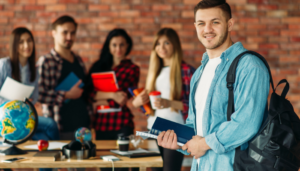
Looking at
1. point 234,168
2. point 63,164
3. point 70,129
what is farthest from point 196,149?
point 70,129

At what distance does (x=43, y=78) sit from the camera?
2.54m

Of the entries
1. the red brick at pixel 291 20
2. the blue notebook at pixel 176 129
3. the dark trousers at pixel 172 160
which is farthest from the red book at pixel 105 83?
the red brick at pixel 291 20

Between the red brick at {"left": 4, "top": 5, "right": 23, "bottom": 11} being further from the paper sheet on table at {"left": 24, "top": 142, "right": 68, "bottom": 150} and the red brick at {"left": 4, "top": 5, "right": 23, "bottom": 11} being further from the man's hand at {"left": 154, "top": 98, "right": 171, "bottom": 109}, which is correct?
the man's hand at {"left": 154, "top": 98, "right": 171, "bottom": 109}

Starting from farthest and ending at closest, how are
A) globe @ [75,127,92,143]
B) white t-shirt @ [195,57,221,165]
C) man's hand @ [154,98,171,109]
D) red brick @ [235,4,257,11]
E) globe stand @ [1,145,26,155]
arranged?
red brick @ [235,4,257,11], man's hand @ [154,98,171,109], globe @ [75,127,92,143], globe stand @ [1,145,26,155], white t-shirt @ [195,57,221,165]

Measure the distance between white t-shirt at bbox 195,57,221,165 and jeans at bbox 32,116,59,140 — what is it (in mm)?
1546

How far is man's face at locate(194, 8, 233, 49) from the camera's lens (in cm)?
122

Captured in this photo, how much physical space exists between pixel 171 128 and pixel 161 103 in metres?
0.79

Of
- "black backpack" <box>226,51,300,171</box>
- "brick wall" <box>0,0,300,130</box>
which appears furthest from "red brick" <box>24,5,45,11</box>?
"black backpack" <box>226,51,300,171</box>

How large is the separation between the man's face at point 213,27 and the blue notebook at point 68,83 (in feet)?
5.10

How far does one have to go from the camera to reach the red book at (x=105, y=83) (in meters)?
2.42

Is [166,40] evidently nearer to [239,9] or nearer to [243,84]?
[243,84]

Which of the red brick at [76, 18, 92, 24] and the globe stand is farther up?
the red brick at [76, 18, 92, 24]

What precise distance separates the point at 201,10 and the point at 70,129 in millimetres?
1870

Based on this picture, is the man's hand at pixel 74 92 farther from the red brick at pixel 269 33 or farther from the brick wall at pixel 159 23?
the red brick at pixel 269 33
